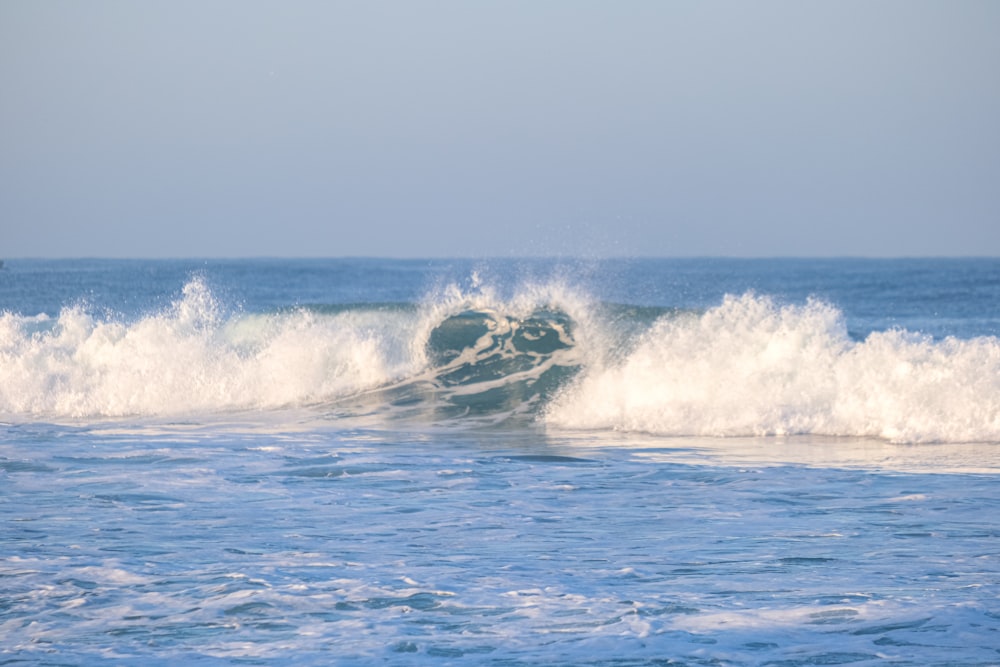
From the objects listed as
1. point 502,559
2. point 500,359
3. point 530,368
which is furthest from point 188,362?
point 502,559

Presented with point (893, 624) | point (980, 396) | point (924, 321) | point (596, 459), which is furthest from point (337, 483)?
point (924, 321)

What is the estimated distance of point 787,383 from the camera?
1359cm

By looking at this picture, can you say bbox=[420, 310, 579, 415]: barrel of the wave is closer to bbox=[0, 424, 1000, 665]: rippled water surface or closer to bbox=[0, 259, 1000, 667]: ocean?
bbox=[0, 259, 1000, 667]: ocean

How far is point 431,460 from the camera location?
10.9 m

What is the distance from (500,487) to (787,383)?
5.63m

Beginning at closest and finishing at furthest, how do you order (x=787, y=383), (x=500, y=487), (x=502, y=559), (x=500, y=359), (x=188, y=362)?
(x=502, y=559), (x=500, y=487), (x=787, y=383), (x=188, y=362), (x=500, y=359)

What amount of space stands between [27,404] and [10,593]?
1058 cm

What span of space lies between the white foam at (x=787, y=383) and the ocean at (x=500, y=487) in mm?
47

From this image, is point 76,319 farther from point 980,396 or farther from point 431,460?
point 980,396

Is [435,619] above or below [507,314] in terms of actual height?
below

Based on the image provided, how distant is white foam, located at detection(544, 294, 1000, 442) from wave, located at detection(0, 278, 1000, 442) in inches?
1.0

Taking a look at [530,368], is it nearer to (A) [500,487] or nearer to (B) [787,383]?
(B) [787,383]

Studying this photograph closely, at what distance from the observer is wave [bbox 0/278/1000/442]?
12641 millimetres

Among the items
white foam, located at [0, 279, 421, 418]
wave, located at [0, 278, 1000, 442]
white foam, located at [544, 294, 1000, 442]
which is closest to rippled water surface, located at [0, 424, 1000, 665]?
white foam, located at [544, 294, 1000, 442]
